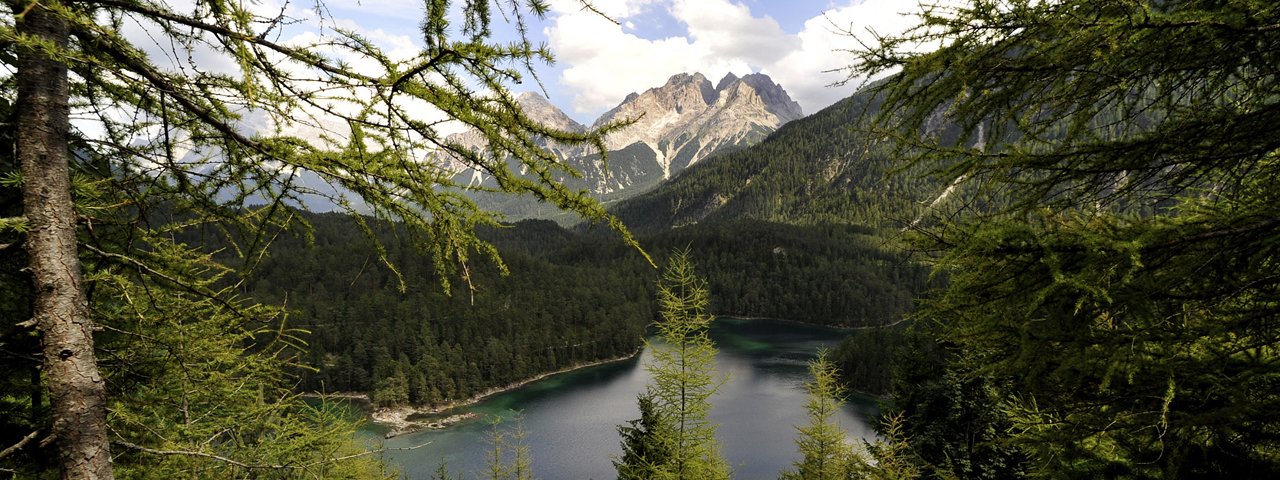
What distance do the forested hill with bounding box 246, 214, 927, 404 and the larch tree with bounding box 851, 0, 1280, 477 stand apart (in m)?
40.0

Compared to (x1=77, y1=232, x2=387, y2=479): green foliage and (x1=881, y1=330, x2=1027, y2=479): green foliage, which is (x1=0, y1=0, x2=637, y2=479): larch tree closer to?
(x1=77, y1=232, x2=387, y2=479): green foliage

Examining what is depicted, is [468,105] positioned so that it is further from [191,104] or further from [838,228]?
[838,228]

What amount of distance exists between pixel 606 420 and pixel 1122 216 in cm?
5727

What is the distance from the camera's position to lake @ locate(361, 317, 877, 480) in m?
44.9

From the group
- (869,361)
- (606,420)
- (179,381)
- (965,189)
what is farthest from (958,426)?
(869,361)

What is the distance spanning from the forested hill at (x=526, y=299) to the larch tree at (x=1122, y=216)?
40.0m

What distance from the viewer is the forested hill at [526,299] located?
73.8 m

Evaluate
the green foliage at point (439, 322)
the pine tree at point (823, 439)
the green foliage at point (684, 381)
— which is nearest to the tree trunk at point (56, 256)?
the green foliage at point (684, 381)

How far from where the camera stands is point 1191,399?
126 inches

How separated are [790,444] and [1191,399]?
49.3 m

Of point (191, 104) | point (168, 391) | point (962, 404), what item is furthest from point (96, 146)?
point (962, 404)

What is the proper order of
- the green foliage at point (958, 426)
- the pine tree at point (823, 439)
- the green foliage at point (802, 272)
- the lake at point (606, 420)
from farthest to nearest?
the green foliage at point (802, 272), the lake at point (606, 420), the pine tree at point (823, 439), the green foliage at point (958, 426)

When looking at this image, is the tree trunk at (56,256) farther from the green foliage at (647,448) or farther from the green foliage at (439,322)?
the green foliage at (439,322)

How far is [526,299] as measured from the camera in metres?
102
